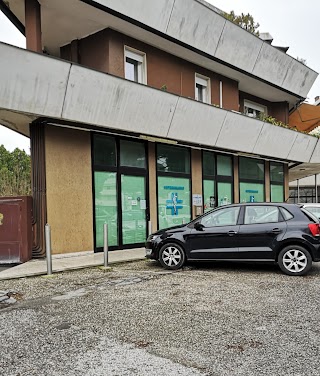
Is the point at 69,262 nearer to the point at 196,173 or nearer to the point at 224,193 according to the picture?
the point at 196,173

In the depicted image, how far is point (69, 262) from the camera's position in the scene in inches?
385

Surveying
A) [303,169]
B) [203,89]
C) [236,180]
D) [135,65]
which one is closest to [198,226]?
[135,65]

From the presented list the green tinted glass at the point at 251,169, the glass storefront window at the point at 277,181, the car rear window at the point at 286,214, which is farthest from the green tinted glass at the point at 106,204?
the glass storefront window at the point at 277,181

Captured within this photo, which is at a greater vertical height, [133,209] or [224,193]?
[224,193]

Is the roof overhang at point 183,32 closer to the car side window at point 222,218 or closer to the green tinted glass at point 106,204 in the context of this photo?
the green tinted glass at point 106,204

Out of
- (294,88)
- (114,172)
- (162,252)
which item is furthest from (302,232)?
(294,88)

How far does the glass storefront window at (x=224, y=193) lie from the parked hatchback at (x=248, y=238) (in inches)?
287

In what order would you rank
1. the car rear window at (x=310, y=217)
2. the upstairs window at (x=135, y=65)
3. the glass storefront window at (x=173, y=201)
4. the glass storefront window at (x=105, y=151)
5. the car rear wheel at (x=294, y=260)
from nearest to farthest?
the car rear wheel at (x=294, y=260) < the car rear window at (x=310, y=217) < the glass storefront window at (x=105, y=151) < the upstairs window at (x=135, y=65) < the glass storefront window at (x=173, y=201)

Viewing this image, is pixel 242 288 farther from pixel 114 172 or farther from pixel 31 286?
pixel 114 172

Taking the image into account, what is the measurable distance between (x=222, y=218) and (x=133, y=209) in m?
4.59

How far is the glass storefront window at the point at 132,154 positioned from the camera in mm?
12250

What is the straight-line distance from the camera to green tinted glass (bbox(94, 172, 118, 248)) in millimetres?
11469

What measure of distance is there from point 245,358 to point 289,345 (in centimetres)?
63

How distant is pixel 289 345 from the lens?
405 cm
